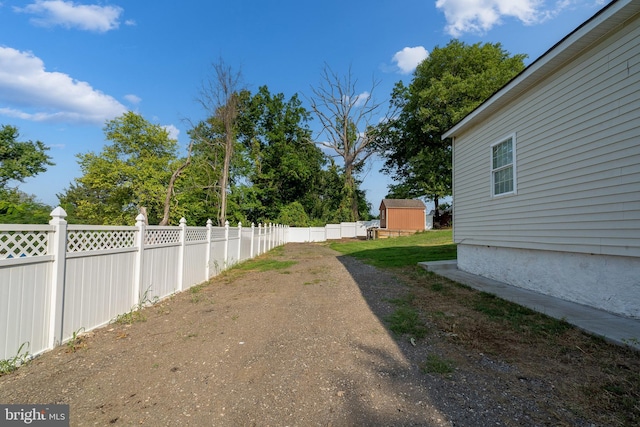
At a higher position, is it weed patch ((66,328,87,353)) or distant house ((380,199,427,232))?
distant house ((380,199,427,232))

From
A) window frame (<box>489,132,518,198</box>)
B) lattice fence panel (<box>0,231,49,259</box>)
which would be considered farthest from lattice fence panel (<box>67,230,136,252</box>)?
window frame (<box>489,132,518,198</box>)

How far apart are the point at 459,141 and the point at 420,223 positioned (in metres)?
17.9

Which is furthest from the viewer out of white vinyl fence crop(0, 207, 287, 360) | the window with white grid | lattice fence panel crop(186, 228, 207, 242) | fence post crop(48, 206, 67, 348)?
lattice fence panel crop(186, 228, 207, 242)

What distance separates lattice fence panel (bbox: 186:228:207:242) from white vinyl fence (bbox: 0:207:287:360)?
577mm

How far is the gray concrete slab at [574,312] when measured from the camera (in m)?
3.44

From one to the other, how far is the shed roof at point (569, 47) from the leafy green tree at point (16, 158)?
30.3 metres

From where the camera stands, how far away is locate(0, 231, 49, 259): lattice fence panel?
2.69m

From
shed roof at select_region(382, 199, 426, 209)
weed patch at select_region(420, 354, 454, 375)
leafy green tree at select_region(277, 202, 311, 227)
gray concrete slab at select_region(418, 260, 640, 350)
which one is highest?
shed roof at select_region(382, 199, 426, 209)

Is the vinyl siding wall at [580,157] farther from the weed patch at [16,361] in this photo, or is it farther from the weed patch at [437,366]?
the weed patch at [16,361]

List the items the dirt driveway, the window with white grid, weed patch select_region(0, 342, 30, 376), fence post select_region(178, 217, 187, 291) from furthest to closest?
1. the window with white grid
2. fence post select_region(178, 217, 187, 291)
3. weed patch select_region(0, 342, 30, 376)
4. the dirt driveway

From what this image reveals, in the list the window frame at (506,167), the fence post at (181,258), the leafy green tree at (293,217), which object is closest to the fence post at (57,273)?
the fence post at (181,258)

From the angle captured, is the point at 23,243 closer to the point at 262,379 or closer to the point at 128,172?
the point at 262,379

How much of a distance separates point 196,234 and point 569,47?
7.48 metres

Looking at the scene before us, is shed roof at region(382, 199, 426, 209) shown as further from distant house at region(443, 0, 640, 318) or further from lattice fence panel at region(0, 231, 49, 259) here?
lattice fence panel at region(0, 231, 49, 259)
